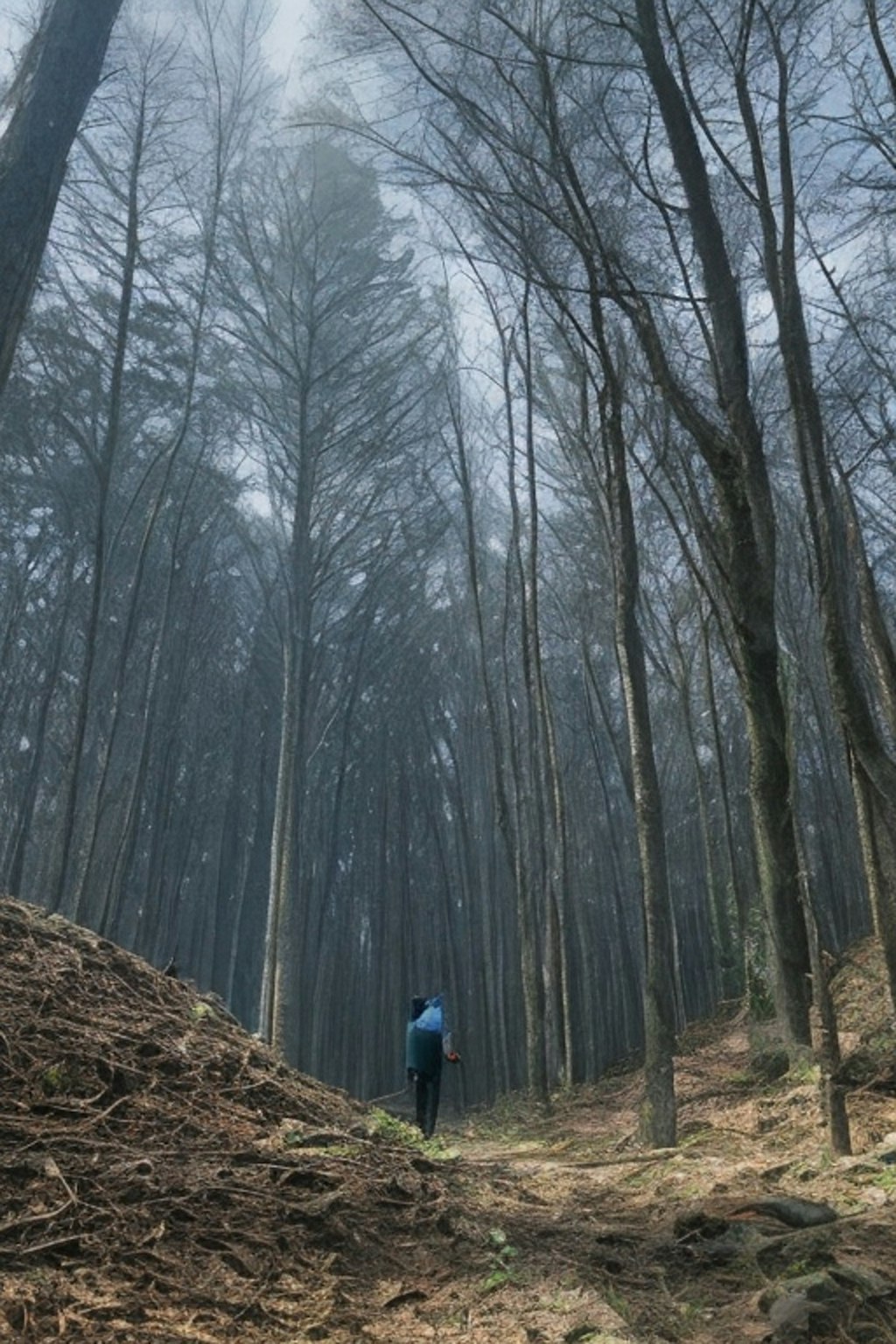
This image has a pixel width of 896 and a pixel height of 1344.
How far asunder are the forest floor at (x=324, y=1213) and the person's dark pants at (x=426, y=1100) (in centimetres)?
328

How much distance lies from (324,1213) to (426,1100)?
5.32 m

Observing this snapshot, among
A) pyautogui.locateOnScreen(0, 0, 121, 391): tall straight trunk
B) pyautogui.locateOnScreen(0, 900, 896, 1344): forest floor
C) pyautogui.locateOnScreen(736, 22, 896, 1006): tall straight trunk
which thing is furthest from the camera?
pyautogui.locateOnScreen(736, 22, 896, 1006): tall straight trunk

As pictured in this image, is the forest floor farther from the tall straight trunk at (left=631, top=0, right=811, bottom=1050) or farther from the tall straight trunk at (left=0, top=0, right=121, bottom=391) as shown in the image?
the tall straight trunk at (left=0, top=0, right=121, bottom=391)

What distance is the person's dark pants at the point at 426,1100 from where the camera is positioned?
7425mm

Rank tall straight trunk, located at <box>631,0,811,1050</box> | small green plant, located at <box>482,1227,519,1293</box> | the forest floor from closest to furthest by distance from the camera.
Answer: the forest floor
small green plant, located at <box>482,1227,519,1293</box>
tall straight trunk, located at <box>631,0,811,1050</box>

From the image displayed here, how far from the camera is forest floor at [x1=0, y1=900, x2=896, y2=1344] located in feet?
6.44

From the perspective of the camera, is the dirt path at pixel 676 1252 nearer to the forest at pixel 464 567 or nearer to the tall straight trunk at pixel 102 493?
the forest at pixel 464 567

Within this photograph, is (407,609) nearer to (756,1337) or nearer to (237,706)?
(237,706)

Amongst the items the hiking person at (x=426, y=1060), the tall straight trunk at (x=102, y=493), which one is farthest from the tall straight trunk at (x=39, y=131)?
the hiking person at (x=426, y=1060)

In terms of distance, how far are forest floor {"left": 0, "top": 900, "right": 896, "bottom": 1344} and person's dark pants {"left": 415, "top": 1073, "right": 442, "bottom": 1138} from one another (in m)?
3.28

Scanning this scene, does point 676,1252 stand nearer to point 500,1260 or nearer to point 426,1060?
point 500,1260

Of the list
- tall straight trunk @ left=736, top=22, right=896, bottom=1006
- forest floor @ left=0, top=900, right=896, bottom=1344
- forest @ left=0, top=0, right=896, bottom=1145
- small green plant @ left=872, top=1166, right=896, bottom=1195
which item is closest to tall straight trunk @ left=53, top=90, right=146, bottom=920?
forest @ left=0, top=0, right=896, bottom=1145

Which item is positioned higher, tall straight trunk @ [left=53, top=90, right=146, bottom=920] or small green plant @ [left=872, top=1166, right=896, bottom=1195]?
tall straight trunk @ [left=53, top=90, right=146, bottom=920]

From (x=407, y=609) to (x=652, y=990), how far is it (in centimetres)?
949
